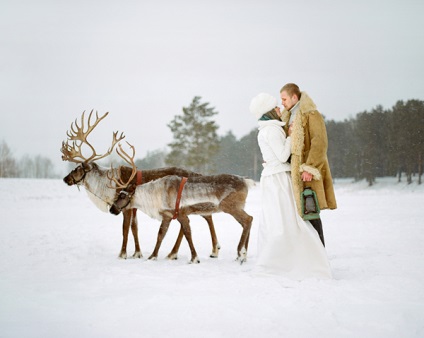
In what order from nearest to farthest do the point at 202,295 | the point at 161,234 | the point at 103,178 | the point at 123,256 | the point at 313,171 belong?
1. the point at 202,295
2. the point at 313,171
3. the point at 161,234
4. the point at 123,256
5. the point at 103,178

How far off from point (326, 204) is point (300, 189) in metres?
0.36

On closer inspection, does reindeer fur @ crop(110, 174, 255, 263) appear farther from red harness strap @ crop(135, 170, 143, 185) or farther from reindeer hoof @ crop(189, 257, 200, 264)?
red harness strap @ crop(135, 170, 143, 185)

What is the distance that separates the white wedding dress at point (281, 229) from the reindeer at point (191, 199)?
1.24m

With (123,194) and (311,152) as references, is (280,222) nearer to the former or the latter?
(311,152)

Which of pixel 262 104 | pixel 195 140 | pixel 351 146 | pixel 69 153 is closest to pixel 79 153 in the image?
pixel 69 153

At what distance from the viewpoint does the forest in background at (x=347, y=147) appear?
2161 cm

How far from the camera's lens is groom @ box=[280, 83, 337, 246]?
472 centimetres

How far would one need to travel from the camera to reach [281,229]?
16.0 ft

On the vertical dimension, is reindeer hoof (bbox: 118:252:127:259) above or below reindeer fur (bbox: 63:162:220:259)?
below

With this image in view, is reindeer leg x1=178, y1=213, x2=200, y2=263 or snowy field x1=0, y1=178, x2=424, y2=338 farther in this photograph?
reindeer leg x1=178, y1=213, x2=200, y2=263

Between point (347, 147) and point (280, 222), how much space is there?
30063mm

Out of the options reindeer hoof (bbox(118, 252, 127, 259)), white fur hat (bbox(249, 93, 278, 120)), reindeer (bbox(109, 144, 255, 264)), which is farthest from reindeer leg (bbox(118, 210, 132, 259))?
white fur hat (bbox(249, 93, 278, 120))

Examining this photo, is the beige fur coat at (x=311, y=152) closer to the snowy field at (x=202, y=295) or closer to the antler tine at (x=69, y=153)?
the snowy field at (x=202, y=295)

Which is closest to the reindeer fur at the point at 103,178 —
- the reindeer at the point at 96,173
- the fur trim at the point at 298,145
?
the reindeer at the point at 96,173
